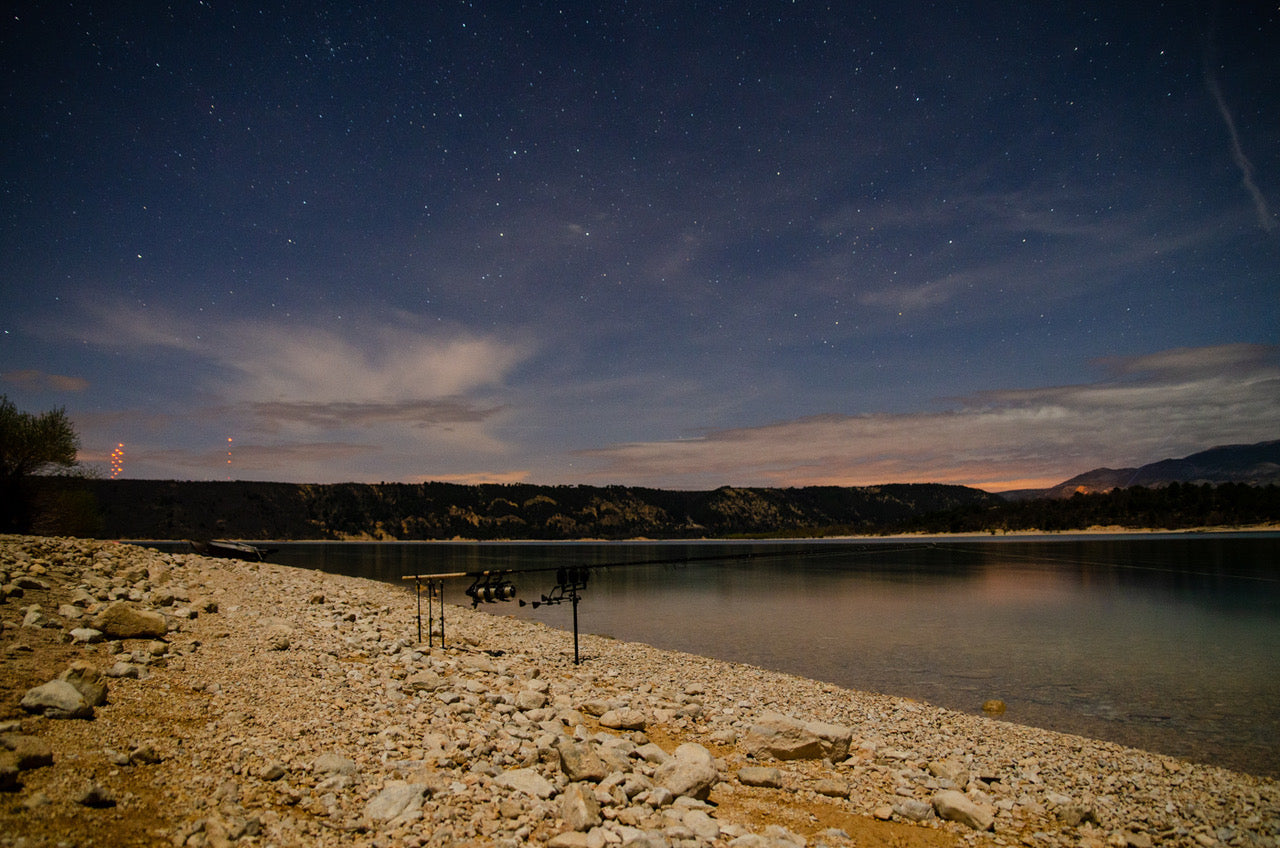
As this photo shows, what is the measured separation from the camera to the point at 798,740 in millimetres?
9898

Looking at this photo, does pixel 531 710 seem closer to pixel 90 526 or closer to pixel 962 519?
pixel 90 526

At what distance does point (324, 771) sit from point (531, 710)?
428cm

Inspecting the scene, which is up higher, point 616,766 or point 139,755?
point 139,755

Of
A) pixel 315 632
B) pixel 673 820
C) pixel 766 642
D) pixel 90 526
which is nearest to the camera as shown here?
pixel 673 820

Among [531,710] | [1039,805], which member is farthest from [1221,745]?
[531,710]

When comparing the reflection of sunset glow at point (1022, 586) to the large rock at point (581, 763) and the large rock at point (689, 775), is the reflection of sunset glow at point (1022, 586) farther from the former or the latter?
the large rock at point (581, 763)

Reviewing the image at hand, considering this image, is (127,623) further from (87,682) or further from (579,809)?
(579,809)

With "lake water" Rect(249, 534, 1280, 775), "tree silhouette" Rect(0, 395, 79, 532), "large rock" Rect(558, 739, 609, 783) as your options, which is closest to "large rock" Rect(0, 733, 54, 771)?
"large rock" Rect(558, 739, 609, 783)

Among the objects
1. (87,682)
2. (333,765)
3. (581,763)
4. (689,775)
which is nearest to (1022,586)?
(689,775)

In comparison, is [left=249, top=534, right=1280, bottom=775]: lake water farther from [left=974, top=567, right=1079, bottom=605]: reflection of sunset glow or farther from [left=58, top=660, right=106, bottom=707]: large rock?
[left=58, top=660, right=106, bottom=707]: large rock

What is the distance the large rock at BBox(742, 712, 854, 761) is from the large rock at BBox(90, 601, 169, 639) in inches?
441

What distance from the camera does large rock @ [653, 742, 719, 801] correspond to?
7.93 metres

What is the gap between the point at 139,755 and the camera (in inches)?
256

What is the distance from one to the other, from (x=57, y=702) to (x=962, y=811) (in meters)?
11.2
